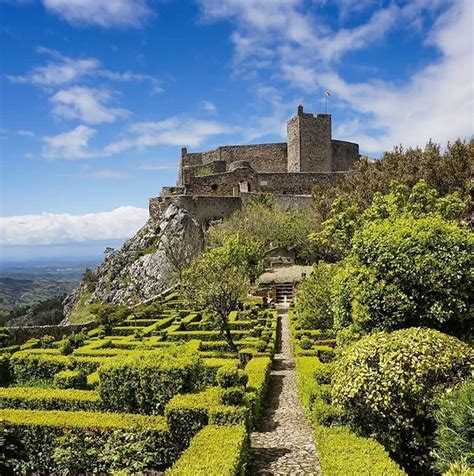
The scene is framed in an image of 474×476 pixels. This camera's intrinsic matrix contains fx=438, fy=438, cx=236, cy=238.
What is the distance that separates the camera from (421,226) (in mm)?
8867

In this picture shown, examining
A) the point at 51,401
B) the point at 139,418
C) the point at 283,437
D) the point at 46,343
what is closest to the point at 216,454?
the point at 139,418

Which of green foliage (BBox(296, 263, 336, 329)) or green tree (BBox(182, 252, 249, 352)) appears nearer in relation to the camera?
green tree (BBox(182, 252, 249, 352))

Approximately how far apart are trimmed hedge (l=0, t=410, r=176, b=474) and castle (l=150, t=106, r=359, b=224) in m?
32.1

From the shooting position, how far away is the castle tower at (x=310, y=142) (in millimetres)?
45594

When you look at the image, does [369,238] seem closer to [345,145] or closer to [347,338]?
[347,338]

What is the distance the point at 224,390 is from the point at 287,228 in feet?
92.4

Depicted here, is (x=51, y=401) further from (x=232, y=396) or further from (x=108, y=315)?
(x=108, y=315)

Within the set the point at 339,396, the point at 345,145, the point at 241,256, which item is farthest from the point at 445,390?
the point at 345,145

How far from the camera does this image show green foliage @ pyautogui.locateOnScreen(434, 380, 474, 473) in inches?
212

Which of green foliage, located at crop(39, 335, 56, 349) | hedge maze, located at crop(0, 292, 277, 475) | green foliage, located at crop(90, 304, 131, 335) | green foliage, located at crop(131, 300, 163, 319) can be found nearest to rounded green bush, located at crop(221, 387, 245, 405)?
hedge maze, located at crop(0, 292, 277, 475)

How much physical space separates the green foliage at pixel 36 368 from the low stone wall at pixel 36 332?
8913 millimetres

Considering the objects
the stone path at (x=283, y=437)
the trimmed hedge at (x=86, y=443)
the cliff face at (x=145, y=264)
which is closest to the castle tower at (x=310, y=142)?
the cliff face at (x=145, y=264)

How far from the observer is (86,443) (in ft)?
26.7

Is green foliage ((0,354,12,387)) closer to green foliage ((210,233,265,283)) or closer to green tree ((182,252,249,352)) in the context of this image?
green tree ((182,252,249,352))
